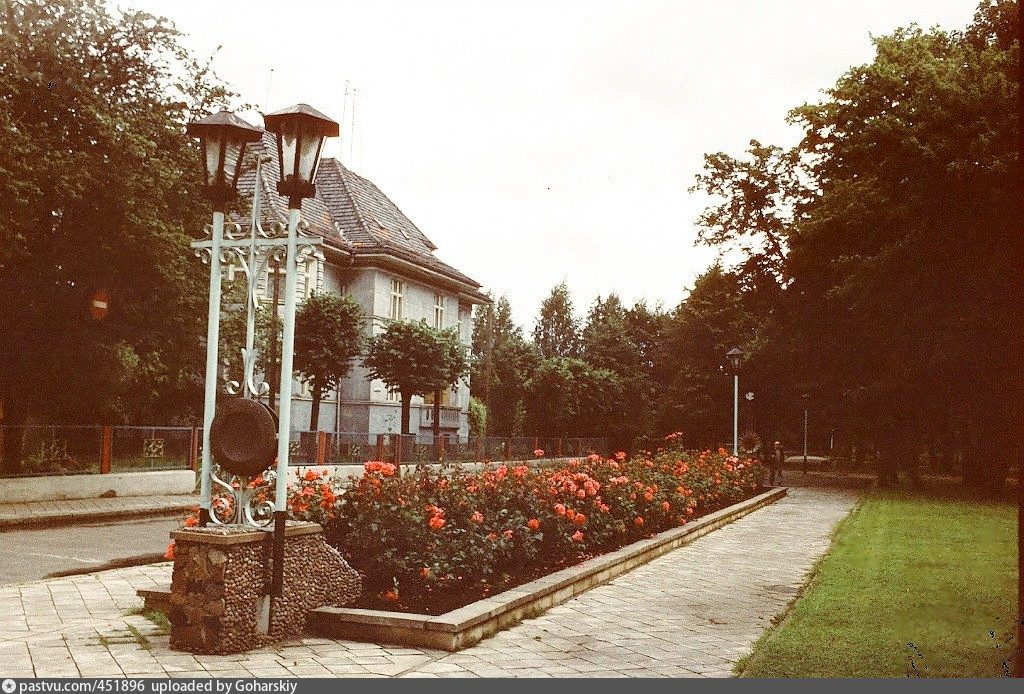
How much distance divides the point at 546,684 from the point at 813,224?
23721 millimetres


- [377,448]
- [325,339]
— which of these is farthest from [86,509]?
[325,339]

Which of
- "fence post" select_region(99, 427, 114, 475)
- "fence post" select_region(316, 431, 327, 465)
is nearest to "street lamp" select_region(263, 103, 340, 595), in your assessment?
"fence post" select_region(99, 427, 114, 475)

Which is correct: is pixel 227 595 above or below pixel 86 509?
above

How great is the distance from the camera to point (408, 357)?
117ft

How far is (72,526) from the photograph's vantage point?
1603 cm

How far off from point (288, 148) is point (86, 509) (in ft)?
42.4

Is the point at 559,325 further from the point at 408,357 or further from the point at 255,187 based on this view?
the point at 255,187

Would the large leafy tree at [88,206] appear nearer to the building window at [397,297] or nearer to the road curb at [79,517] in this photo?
the road curb at [79,517]

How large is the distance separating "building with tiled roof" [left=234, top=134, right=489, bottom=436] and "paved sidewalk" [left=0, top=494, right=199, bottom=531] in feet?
52.1

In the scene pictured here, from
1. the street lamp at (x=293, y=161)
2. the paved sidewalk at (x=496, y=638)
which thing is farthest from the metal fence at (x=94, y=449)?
the street lamp at (x=293, y=161)

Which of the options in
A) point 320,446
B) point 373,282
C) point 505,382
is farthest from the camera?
point 505,382

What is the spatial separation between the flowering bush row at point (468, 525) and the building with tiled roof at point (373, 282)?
25743mm

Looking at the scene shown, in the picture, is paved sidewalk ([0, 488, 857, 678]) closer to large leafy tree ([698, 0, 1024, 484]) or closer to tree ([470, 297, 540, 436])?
large leafy tree ([698, 0, 1024, 484])

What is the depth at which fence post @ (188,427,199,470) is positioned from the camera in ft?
77.6
